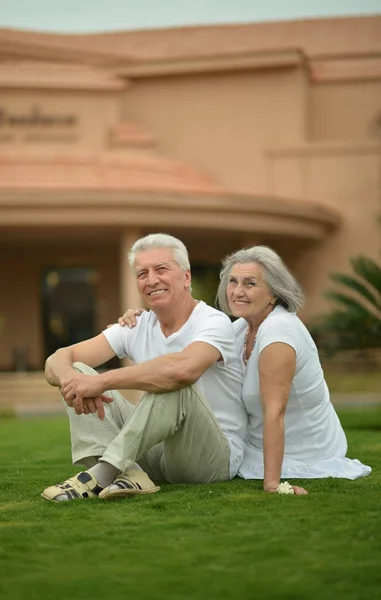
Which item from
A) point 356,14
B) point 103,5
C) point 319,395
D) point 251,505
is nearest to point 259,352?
point 319,395

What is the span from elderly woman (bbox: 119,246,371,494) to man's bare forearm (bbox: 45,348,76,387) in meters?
0.37

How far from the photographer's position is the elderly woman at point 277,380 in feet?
15.9

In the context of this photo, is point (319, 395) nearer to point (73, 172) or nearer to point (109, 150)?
point (73, 172)

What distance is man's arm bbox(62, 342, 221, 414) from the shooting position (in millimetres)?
4594

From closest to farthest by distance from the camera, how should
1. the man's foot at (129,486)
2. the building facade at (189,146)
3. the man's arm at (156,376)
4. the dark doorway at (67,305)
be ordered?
the man's arm at (156,376)
the man's foot at (129,486)
the building facade at (189,146)
the dark doorway at (67,305)

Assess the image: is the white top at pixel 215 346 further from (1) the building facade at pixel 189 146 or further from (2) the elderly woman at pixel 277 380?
(1) the building facade at pixel 189 146

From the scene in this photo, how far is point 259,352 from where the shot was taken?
16.2ft

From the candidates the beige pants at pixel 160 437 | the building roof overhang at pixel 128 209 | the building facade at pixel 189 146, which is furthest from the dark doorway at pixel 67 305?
the beige pants at pixel 160 437

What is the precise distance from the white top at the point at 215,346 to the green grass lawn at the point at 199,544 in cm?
30

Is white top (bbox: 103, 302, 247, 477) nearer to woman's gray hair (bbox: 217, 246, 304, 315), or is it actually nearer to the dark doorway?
woman's gray hair (bbox: 217, 246, 304, 315)

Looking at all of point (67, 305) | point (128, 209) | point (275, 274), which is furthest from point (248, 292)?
point (67, 305)

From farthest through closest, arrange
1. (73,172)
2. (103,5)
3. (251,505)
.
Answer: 1. (103,5)
2. (73,172)
3. (251,505)

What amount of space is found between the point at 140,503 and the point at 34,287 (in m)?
18.0

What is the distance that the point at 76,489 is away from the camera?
4.86m
